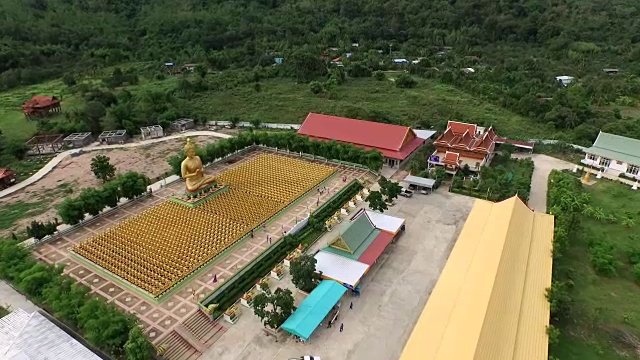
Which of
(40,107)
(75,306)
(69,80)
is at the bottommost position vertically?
(75,306)

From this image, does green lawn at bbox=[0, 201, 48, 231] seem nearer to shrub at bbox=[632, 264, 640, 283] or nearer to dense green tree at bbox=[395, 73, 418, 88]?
shrub at bbox=[632, 264, 640, 283]

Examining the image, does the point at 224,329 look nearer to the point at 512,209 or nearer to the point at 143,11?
the point at 512,209

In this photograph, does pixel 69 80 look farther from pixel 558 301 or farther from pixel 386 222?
pixel 558 301

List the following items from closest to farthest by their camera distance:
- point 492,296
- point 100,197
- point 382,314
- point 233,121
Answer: point 492,296, point 382,314, point 100,197, point 233,121

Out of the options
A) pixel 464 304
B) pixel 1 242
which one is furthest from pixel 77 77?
pixel 464 304

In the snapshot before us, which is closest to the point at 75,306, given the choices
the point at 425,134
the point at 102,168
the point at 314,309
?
the point at 314,309

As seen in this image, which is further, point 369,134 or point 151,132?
point 151,132
